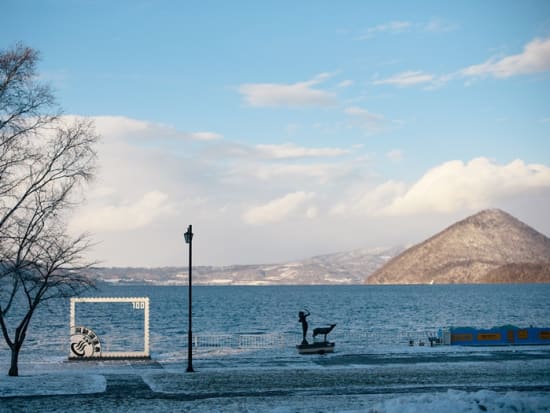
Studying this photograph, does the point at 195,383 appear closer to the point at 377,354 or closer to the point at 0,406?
the point at 0,406

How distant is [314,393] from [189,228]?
11.7 metres

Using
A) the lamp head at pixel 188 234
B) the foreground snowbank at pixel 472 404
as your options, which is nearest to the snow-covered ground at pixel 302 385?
the foreground snowbank at pixel 472 404

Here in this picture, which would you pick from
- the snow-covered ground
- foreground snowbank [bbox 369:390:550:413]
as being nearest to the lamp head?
the snow-covered ground

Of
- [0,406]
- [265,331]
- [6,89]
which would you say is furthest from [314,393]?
[265,331]

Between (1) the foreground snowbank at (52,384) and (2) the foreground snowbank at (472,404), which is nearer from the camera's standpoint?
(2) the foreground snowbank at (472,404)

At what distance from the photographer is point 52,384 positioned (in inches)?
1071

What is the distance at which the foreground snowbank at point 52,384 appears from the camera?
25.3 m

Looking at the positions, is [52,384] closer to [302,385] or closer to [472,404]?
[302,385]

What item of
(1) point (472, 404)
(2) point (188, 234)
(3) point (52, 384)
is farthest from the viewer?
(2) point (188, 234)

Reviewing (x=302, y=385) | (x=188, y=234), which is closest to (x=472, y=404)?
(x=302, y=385)

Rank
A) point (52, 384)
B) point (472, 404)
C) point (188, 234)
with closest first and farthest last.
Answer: point (472, 404) → point (52, 384) → point (188, 234)

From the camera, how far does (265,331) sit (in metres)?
84.4

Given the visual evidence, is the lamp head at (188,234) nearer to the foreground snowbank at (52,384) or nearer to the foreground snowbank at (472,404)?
the foreground snowbank at (52,384)

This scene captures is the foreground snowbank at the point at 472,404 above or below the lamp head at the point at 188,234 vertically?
below
